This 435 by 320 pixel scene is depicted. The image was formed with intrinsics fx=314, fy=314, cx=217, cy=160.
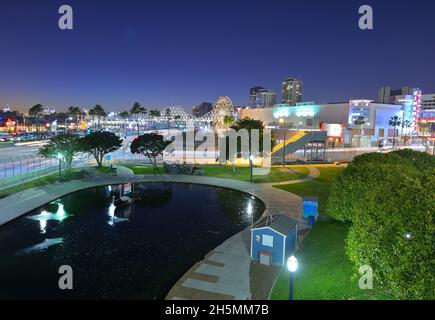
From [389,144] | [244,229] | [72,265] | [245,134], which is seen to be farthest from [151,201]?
[389,144]

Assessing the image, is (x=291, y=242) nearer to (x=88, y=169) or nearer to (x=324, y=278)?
(x=324, y=278)

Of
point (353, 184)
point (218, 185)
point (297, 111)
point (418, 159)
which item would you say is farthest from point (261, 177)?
point (297, 111)

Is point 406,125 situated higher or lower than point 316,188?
higher

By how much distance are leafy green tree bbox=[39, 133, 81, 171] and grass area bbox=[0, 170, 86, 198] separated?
1722 millimetres

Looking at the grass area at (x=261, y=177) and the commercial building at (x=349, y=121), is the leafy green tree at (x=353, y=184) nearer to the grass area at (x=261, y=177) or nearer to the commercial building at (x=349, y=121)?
the grass area at (x=261, y=177)

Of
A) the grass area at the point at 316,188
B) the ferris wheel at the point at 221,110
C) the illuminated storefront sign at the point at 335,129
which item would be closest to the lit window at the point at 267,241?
the grass area at the point at 316,188

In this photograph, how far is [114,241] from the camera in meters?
21.1

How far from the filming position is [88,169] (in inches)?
1857

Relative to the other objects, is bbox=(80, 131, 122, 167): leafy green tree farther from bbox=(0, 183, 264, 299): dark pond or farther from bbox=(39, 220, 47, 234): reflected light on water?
bbox=(39, 220, 47, 234): reflected light on water

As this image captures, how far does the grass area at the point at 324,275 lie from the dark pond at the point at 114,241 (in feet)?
18.2

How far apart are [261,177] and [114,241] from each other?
2533cm

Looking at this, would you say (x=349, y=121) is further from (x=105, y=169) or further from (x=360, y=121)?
(x=105, y=169)

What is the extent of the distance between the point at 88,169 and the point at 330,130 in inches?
2767

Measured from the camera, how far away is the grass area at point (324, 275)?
1365cm
